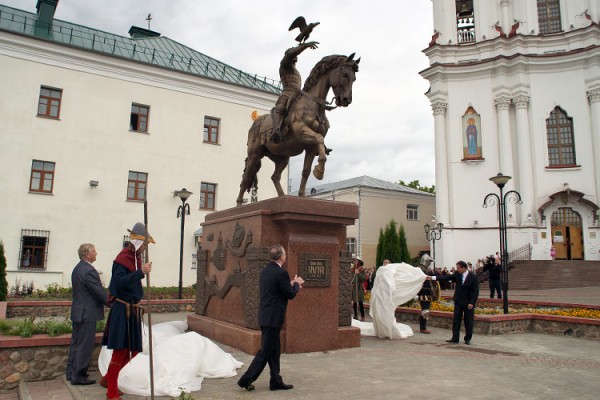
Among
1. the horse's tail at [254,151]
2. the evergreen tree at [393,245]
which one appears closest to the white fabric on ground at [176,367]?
the horse's tail at [254,151]

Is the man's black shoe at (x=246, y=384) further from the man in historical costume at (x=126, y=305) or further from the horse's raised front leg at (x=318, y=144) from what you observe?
the horse's raised front leg at (x=318, y=144)

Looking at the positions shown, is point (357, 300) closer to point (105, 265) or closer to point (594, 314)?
point (594, 314)

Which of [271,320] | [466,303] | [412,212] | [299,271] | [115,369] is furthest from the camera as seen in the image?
[412,212]

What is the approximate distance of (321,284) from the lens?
8320 millimetres

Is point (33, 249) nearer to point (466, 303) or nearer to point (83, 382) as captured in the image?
point (83, 382)

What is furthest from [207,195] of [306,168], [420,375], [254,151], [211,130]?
[420,375]

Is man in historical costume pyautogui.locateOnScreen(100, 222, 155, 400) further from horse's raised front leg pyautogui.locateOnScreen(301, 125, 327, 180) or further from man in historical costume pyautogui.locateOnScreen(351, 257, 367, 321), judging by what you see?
man in historical costume pyautogui.locateOnScreen(351, 257, 367, 321)

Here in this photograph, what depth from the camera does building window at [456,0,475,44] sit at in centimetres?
3859

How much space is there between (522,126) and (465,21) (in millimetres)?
10634

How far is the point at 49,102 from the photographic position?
23953mm

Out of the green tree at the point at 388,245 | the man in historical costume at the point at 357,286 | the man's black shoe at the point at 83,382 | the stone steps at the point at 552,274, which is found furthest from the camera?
the green tree at the point at 388,245

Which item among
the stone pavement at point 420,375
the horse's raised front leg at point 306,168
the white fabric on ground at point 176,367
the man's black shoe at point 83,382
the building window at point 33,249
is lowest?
the man's black shoe at point 83,382

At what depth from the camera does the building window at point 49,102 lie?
23.8 meters

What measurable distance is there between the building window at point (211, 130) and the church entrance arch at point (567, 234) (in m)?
23.9
